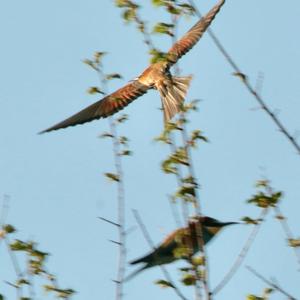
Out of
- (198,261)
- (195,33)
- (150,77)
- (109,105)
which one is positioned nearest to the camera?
(198,261)

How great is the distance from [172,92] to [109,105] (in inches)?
52.7

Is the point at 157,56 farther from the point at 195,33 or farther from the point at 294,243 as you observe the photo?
the point at 195,33

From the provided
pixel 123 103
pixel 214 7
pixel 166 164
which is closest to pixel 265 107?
pixel 166 164

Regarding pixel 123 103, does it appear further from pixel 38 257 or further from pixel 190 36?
pixel 38 257

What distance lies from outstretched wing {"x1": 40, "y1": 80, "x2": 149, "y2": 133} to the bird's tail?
74 cm

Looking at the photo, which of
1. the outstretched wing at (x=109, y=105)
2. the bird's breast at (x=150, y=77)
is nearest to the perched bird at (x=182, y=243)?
the bird's breast at (x=150, y=77)

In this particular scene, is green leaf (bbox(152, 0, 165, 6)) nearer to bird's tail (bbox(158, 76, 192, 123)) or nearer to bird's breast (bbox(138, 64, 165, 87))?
→ bird's tail (bbox(158, 76, 192, 123))

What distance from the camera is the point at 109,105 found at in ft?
32.4

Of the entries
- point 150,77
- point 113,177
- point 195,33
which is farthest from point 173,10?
point 195,33

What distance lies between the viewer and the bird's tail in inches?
305

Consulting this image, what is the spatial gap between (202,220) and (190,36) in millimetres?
4604

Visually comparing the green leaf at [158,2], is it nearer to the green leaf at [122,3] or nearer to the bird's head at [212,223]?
the green leaf at [122,3]

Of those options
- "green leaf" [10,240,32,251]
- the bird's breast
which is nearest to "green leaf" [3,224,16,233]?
"green leaf" [10,240,32,251]

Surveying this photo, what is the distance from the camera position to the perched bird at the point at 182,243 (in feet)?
19.9
